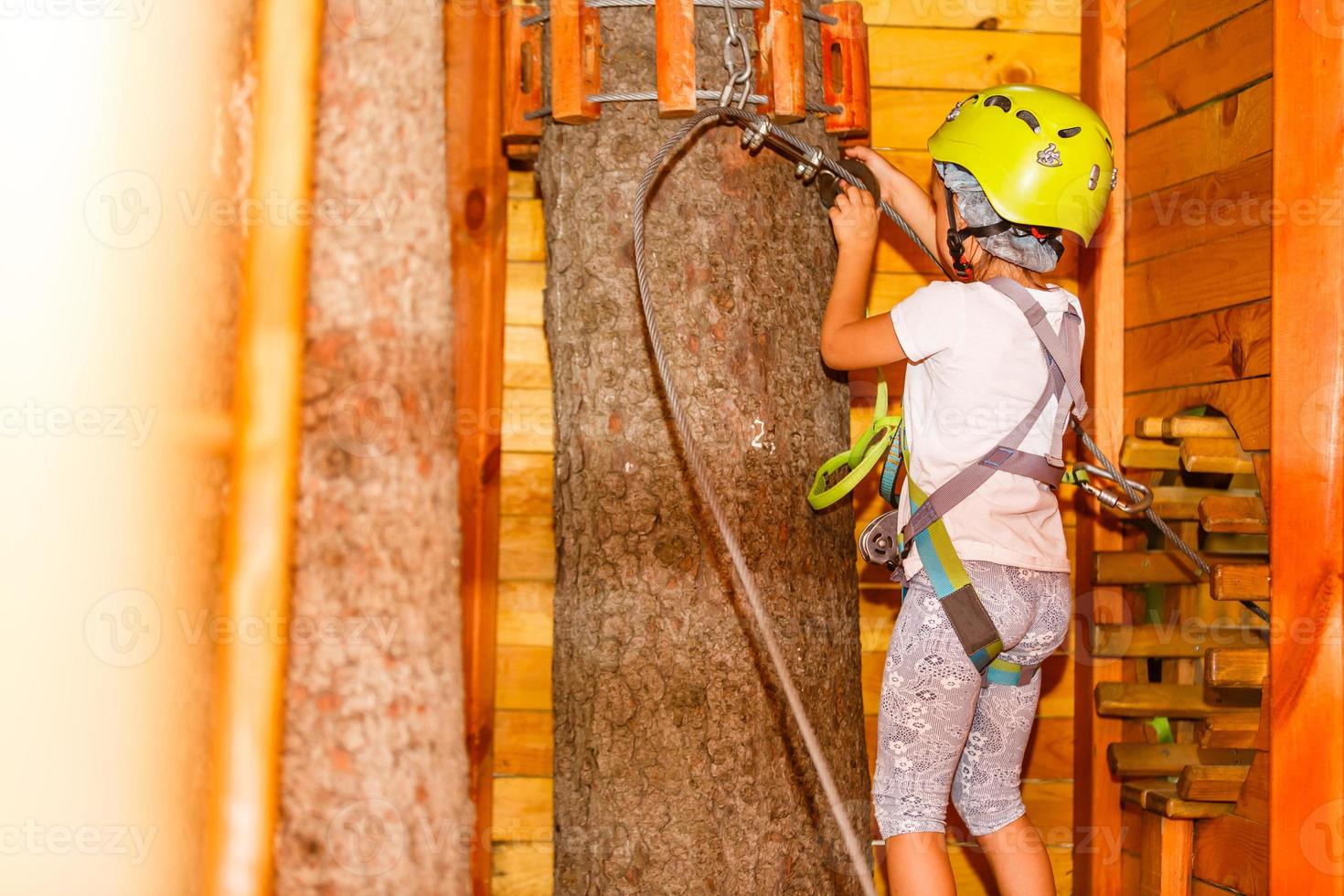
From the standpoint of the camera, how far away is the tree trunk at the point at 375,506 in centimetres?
198

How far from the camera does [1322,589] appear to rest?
2082 mm

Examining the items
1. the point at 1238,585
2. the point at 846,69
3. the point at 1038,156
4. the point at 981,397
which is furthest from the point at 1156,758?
the point at 846,69

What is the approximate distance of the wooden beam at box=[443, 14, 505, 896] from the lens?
7.63ft

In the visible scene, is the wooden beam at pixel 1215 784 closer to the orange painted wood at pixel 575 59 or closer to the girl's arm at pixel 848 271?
the girl's arm at pixel 848 271

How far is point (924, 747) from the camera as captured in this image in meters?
1.88

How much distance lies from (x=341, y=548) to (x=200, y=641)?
0.27m

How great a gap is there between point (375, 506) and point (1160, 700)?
1.65 metres

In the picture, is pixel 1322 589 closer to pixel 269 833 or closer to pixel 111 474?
pixel 269 833

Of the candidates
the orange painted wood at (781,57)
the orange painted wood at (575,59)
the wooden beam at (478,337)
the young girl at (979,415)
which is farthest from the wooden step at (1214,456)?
the wooden beam at (478,337)

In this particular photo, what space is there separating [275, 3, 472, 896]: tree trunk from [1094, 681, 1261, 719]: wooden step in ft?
4.46

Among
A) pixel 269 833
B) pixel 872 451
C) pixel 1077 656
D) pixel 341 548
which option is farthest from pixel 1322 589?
pixel 269 833

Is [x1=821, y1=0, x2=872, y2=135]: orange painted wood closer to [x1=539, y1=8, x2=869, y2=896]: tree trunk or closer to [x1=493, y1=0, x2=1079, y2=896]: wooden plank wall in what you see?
[x1=539, y1=8, x2=869, y2=896]: tree trunk

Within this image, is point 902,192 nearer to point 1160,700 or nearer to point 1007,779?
point 1007,779

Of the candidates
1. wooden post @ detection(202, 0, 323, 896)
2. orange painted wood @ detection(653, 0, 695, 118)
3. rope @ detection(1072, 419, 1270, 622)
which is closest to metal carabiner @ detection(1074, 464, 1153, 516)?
rope @ detection(1072, 419, 1270, 622)
